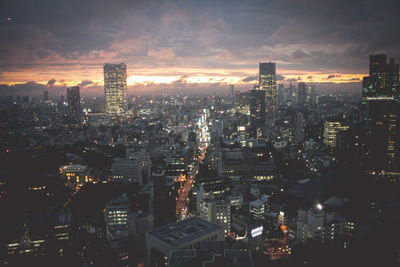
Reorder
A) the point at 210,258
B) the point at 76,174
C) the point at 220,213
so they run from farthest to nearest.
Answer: the point at 76,174 → the point at 220,213 → the point at 210,258

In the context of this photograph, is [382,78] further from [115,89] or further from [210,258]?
[115,89]

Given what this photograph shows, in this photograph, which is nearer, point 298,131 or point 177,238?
point 177,238

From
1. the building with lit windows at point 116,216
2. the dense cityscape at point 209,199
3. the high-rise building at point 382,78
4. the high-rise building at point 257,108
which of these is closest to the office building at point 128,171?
the dense cityscape at point 209,199

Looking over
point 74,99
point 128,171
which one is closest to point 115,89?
point 74,99

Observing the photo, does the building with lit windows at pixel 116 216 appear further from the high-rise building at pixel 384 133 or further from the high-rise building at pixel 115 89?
the high-rise building at pixel 115 89

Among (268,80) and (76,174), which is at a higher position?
(268,80)

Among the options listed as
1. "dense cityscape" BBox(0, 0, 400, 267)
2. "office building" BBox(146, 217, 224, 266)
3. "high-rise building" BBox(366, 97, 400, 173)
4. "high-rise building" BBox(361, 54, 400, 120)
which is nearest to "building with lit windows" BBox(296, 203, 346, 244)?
"dense cityscape" BBox(0, 0, 400, 267)

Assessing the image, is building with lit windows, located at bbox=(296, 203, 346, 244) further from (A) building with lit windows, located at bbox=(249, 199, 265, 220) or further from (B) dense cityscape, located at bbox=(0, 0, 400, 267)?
(A) building with lit windows, located at bbox=(249, 199, 265, 220)

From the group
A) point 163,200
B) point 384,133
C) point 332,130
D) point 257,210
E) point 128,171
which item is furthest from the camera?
point 332,130
